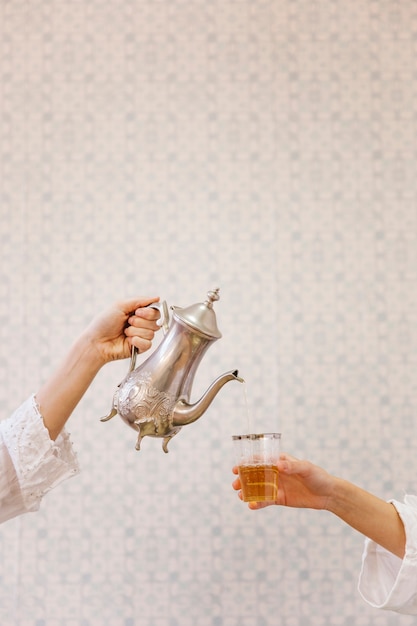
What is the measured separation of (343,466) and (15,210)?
3.73ft

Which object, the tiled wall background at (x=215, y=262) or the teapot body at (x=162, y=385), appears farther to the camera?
the tiled wall background at (x=215, y=262)

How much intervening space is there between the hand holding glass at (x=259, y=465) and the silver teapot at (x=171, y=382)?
0.11 metres

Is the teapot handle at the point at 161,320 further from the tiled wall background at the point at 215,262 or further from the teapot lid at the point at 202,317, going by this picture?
the tiled wall background at the point at 215,262

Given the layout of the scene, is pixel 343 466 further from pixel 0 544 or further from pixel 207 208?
pixel 0 544

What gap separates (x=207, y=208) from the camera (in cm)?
225

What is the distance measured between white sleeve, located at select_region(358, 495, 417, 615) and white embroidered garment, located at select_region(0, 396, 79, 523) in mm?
647

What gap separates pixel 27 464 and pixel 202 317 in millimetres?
492

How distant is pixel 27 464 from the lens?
161cm

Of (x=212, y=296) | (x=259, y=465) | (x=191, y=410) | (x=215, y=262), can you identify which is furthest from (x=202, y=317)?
(x=215, y=262)

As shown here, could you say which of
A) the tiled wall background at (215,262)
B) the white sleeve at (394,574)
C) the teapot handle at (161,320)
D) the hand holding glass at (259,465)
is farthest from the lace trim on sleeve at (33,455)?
the white sleeve at (394,574)

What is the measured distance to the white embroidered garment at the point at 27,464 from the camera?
1.62 m

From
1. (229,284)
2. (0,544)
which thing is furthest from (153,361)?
(0,544)

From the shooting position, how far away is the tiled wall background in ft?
6.97

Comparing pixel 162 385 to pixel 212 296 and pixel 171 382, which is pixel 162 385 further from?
pixel 212 296
